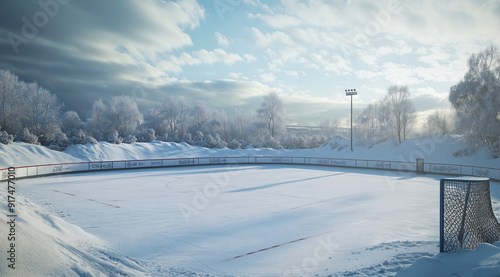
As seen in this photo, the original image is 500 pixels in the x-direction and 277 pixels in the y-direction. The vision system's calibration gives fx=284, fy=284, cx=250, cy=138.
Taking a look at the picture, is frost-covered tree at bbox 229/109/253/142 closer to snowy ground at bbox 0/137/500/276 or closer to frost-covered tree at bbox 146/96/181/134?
frost-covered tree at bbox 146/96/181/134

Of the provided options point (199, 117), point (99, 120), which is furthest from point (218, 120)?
point (99, 120)

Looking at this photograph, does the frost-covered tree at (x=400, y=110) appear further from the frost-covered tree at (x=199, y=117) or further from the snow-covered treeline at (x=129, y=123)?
the frost-covered tree at (x=199, y=117)

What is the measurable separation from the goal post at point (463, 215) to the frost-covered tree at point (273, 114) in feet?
213

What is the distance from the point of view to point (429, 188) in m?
18.3

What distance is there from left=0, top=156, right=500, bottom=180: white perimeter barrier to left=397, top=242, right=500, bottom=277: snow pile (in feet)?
73.9

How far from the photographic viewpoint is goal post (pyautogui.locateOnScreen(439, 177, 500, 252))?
19.5ft

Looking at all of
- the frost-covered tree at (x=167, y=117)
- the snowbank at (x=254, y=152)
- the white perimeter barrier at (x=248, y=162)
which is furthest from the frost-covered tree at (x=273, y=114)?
the white perimeter barrier at (x=248, y=162)

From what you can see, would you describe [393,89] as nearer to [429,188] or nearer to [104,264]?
[429,188]

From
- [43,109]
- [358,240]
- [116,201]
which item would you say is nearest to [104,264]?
[358,240]

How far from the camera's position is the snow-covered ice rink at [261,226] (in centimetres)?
659

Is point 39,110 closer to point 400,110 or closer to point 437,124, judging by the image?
point 400,110

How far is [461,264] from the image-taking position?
4789 millimetres

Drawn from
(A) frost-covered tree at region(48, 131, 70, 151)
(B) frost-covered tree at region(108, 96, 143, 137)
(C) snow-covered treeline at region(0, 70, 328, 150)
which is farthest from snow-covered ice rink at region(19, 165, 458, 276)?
(B) frost-covered tree at region(108, 96, 143, 137)

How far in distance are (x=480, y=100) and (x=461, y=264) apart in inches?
1577
